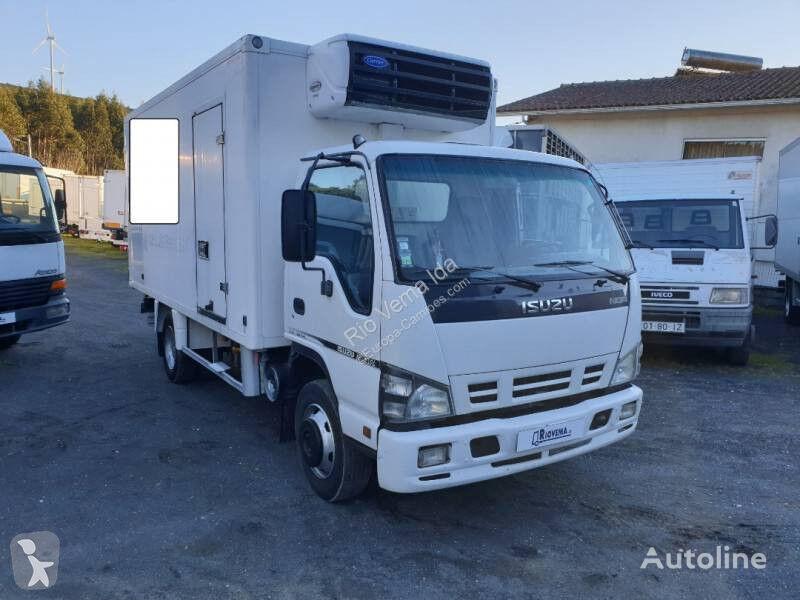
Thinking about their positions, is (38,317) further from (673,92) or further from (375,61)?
(673,92)

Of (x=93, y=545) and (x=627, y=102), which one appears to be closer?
(x=93, y=545)

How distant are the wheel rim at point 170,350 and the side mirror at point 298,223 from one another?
3.81m

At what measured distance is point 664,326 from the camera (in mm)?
8023

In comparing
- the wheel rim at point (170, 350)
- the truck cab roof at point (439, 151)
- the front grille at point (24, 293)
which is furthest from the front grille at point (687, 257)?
the front grille at point (24, 293)

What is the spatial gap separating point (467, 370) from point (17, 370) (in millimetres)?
6693

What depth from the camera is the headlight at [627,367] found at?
13.6 feet

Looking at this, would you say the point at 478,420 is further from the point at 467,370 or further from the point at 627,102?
the point at 627,102

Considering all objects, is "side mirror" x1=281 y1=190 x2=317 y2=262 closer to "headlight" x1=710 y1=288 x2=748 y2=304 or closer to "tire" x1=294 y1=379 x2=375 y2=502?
"tire" x1=294 y1=379 x2=375 y2=502

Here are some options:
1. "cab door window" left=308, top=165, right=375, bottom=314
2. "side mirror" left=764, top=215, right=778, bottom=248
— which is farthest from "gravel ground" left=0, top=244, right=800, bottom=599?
"side mirror" left=764, top=215, right=778, bottom=248

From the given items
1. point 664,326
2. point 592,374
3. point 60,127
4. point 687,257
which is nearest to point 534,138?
point 687,257

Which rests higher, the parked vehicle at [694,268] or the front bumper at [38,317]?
the parked vehicle at [694,268]

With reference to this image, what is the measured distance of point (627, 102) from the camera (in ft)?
57.5

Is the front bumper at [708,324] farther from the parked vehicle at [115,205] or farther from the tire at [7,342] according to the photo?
the parked vehicle at [115,205]

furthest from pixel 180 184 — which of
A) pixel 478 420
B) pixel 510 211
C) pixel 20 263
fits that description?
pixel 478 420
